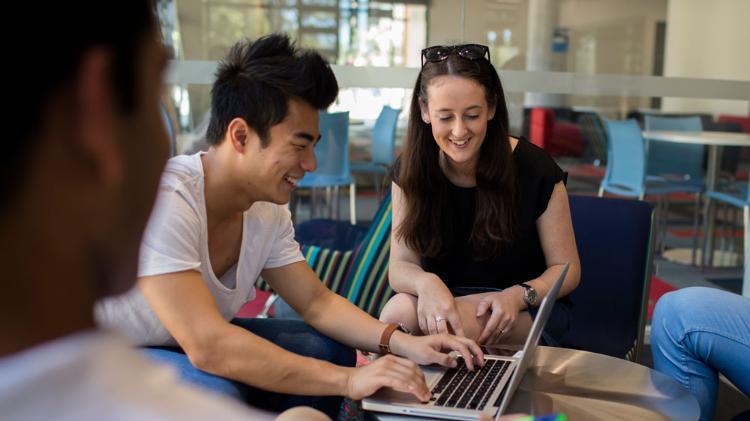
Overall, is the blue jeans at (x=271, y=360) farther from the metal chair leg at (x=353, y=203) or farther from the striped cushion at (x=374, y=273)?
the metal chair leg at (x=353, y=203)

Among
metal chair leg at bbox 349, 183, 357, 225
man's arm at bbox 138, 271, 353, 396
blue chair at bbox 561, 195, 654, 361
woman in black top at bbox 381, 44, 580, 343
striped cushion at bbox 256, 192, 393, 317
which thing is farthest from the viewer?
metal chair leg at bbox 349, 183, 357, 225

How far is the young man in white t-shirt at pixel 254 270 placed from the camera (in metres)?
1.68

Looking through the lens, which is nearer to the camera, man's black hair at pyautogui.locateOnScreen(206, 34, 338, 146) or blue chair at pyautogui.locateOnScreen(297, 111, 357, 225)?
man's black hair at pyautogui.locateOnScreen(206, 34, 338, 146)

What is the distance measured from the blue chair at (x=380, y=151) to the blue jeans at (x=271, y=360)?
9.06 feet

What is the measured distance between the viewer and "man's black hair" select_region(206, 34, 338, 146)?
1.88m

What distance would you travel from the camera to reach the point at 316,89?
1914 millimetres

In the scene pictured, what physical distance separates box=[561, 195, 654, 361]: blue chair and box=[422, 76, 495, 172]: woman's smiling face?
0.60 metres

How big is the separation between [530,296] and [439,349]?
405mm

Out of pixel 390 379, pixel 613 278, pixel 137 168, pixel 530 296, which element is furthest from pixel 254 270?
pixel 137 168

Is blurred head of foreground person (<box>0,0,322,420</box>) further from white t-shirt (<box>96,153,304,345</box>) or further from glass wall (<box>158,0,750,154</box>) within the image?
glass wall (<box>158,0,750,154</box>)

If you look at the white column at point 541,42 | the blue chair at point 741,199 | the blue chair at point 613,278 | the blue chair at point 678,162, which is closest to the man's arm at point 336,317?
the blue chair at point 613,278

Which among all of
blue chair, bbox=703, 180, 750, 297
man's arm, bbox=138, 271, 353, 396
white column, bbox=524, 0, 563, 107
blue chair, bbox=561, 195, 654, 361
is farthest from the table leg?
man's arm, bbox=138, 271, 353, 396

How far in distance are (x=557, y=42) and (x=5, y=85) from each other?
15.4 ft

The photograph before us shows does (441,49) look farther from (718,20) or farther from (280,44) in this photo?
(718,20)
